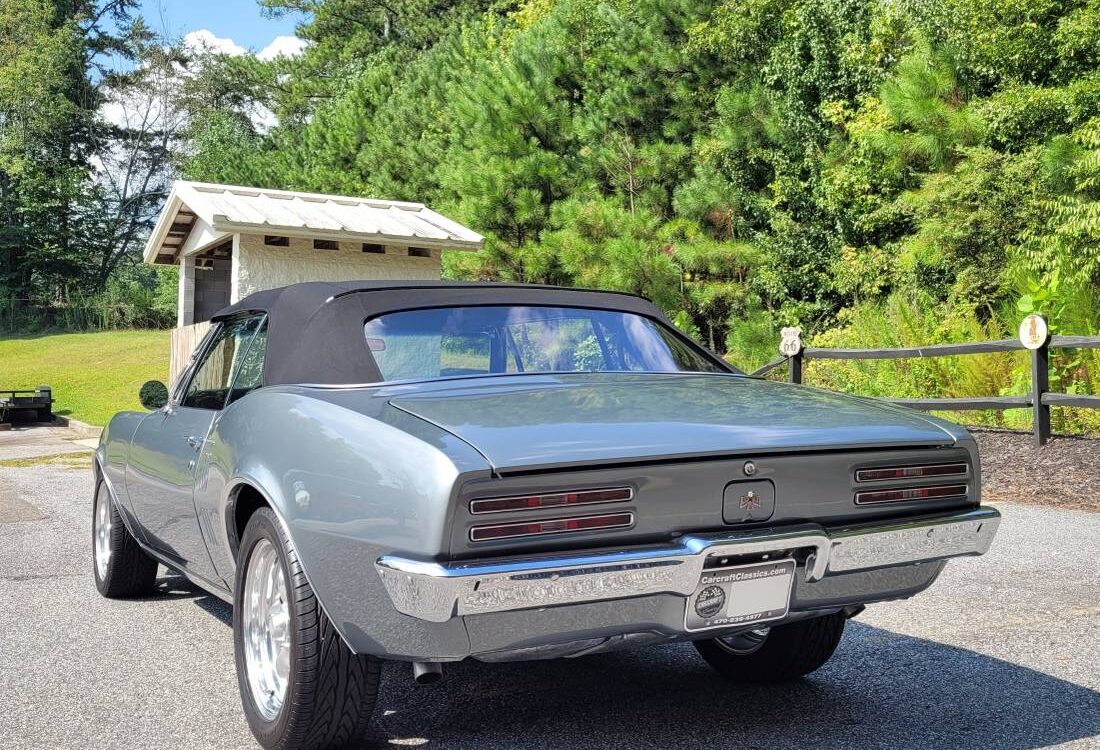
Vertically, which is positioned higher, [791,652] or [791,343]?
[791,343]

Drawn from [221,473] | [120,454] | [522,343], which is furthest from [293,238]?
[221,473]

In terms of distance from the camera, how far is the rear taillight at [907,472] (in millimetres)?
3039

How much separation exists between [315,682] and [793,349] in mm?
10608

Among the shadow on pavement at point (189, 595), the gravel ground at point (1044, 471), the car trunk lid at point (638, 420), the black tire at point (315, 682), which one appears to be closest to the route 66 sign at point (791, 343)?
the gravel ground at point (1044, 471)

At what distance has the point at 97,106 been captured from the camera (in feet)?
176

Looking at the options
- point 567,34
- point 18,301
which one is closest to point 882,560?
point 567,34

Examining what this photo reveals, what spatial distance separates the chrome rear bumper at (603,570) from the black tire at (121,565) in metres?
3.09

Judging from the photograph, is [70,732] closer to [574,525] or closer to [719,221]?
[574,525]

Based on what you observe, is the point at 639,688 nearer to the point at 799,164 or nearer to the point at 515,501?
the point at 515,501

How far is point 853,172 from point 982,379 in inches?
363

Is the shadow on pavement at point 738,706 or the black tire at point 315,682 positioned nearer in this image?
the black tire at point 315,682

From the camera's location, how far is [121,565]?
5309 millimetres

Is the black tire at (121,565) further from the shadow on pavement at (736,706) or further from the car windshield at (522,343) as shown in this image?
the car windshield at (522,343)

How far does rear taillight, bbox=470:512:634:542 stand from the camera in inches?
101
